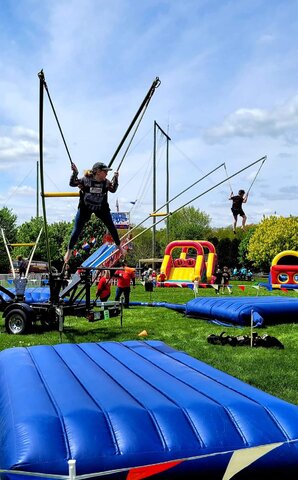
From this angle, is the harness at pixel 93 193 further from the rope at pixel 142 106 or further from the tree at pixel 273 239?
the tree at pixel 273 239

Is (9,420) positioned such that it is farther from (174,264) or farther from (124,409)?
(174,264)

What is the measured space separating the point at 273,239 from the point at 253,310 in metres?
41.2

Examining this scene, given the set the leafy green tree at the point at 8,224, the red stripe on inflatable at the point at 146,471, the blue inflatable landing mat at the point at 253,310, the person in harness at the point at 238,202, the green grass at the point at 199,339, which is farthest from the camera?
the leafy green tree at the point at 8,224

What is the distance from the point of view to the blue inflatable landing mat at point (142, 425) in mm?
3143

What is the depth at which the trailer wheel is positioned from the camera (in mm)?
10570

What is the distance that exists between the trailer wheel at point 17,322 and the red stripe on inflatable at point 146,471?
7.91 meters

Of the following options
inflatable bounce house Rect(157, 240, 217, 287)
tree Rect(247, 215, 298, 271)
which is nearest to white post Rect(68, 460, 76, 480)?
inflatable bounce house Rect(157, 240, 217, 287)

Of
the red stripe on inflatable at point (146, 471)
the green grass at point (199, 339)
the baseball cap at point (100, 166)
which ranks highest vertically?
the baseball cap at point (100, 166)

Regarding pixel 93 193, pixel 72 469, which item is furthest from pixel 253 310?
pixel 72 469

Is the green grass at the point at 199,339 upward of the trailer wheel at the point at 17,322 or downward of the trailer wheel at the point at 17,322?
downward

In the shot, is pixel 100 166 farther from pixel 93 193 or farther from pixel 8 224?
pixel 8 224

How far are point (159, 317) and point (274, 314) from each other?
3.27 m

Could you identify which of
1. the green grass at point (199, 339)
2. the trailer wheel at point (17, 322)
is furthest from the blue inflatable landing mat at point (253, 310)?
the trailer wheel at point (17, 322)

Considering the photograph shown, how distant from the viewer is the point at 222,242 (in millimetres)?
59688
